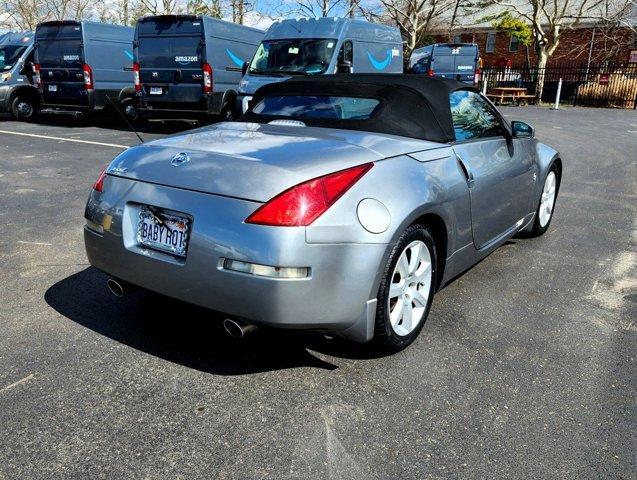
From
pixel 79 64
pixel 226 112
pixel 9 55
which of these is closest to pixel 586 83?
pixel 226 112

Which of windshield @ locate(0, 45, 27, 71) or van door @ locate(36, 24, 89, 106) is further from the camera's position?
windshield @ locate(0, 45, 27, 71)

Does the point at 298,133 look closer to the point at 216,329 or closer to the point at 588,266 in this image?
the point at 216,329

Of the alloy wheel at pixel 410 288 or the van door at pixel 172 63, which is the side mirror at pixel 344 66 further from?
the alloy wheel at pixel 410 288

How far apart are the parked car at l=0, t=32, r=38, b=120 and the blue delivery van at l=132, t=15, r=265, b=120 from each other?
5.08 metres

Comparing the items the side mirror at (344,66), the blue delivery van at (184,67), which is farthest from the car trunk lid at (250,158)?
the blue delivery van at (184,67)

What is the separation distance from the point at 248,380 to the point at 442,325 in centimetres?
132

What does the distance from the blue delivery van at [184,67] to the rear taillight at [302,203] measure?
35.0 ft

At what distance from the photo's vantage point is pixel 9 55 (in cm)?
1622

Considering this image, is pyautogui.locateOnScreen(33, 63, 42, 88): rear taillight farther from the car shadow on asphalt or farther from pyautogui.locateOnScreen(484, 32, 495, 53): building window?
A: pyautogui.locateOnScreen(484, 32, 495, 53): building window

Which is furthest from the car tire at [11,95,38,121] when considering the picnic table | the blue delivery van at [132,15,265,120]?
the picnic table

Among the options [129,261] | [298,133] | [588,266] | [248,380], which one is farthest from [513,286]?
[129,261]

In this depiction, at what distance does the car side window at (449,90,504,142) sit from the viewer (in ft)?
12.3

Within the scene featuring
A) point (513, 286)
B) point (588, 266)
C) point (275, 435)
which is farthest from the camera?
point (588, 266)

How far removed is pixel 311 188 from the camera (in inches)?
101
